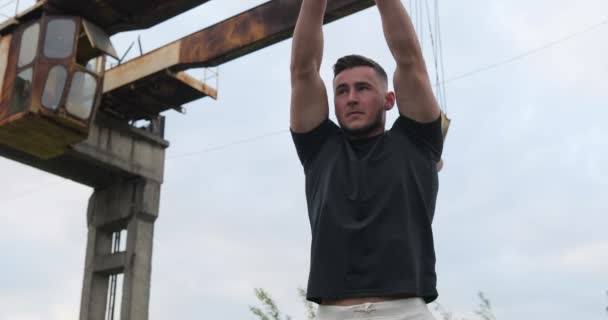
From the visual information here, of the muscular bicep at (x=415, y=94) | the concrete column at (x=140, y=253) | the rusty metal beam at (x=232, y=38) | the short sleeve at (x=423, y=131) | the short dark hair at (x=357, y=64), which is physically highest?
the rusty metal beam at (x=232, y=38)

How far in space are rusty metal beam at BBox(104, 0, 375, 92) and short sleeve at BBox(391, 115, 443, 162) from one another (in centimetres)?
876

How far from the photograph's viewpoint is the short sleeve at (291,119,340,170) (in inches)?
92.7

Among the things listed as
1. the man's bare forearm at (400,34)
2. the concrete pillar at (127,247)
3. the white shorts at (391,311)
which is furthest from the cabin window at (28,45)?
the white shorts at (391,311)

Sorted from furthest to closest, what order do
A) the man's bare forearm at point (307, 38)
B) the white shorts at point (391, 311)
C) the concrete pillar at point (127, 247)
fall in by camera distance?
the concrete pillar at point (127, 247)
the man's bare forearm at point (307, 38)
the white shorts at point (391, 311)

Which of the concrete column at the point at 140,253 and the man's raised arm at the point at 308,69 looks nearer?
the man's raised arm at the point at 308,69

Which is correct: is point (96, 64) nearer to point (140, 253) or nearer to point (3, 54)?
point (3, 54)

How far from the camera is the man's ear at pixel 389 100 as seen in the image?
2.33 meters

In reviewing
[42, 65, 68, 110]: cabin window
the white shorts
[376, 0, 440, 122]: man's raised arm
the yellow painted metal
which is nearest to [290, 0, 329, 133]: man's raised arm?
[376, 0, 440, 122]: man's raised arm

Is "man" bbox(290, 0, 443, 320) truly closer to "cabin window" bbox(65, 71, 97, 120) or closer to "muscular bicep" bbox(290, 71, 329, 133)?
"muscular bicep" bbox(290, 71, 329, 133)

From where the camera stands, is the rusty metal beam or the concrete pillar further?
the concrete pillar

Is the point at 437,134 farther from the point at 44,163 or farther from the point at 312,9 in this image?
the point at 44,163

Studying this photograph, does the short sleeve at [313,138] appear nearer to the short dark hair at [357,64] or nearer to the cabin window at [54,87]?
the short dark hair at [357,64]

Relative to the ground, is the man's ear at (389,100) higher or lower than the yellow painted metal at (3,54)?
lower

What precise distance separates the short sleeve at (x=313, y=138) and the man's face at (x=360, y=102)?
0.07 m
